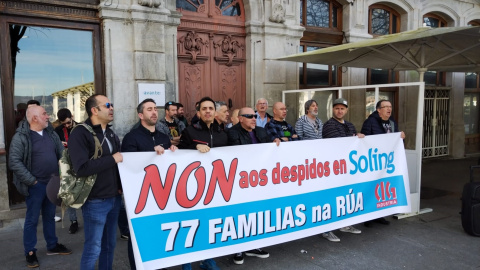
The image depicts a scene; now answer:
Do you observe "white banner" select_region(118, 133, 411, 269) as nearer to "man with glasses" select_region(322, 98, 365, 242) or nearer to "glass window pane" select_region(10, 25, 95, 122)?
"man with glasses" select_region(322, 98, 365, 242)

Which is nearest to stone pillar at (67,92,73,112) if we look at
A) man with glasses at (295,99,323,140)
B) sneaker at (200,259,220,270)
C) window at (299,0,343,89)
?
man with glasses at (295,99,323,140)

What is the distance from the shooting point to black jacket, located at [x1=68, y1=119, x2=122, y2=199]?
10.2ft

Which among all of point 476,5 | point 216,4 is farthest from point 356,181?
point 476,5

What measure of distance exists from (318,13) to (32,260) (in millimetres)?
8402

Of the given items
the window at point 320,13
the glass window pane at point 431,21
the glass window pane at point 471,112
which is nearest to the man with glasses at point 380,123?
the window at point 320,13

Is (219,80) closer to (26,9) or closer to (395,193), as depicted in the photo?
(26,9)

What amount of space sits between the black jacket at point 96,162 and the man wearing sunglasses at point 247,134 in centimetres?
138

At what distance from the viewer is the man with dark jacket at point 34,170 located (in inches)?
166

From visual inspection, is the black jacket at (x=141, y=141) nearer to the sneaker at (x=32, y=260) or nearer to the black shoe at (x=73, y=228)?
the sneaker at (x=32, y=260)

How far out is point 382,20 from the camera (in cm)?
1088

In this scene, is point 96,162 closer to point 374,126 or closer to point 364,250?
point 364,250

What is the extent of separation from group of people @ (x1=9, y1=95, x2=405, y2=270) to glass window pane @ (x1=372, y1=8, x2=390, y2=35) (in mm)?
5834

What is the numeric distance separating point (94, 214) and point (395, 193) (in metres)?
4.16

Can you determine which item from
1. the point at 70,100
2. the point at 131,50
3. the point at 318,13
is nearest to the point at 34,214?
the point at 70,100
